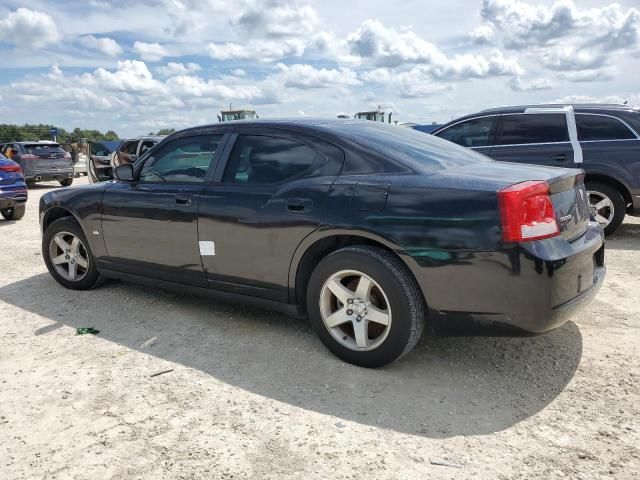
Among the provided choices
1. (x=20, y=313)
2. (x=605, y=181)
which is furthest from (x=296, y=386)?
(x=605, y=181)

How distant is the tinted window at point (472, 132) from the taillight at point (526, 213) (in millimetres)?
4875

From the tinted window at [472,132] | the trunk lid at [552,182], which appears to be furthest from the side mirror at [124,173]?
the tinted window at [472,132]

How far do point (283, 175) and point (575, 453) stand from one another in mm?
2308

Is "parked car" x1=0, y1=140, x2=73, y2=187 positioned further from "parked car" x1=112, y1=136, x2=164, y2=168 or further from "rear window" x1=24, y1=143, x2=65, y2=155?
"parked car" x1=112, y1=136, x2=164, y2=168

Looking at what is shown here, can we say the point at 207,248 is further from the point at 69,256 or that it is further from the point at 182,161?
the point at 69,256

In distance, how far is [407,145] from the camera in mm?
3564

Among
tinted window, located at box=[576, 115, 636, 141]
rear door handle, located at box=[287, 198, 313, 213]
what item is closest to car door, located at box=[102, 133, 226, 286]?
rear door handle, located at box=[287, 198, 313, 213]

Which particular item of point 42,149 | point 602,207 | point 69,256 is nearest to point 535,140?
point 602,207

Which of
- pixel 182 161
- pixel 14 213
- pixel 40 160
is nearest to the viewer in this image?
pixel 182 161

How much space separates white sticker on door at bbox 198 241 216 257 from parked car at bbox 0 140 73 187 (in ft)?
47.9

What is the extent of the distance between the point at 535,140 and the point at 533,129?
156 mm

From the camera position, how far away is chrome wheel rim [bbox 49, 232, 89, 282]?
504cm

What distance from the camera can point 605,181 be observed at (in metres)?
6.89

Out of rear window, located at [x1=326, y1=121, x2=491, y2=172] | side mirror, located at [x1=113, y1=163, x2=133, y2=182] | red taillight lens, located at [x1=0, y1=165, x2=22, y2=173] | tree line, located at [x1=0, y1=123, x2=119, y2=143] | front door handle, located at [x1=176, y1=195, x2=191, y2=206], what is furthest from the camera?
tree line, located at [x1=0, y1=123, x2=119, y2=143]
